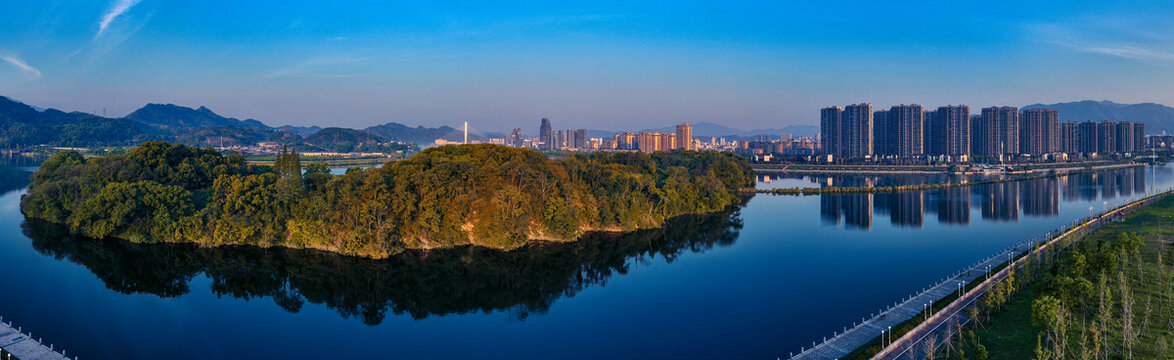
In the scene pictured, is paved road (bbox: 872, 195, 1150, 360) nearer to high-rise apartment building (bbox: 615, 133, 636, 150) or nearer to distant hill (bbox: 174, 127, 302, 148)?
high-rise apartment building (bbox: 615, 133, 636, 150)

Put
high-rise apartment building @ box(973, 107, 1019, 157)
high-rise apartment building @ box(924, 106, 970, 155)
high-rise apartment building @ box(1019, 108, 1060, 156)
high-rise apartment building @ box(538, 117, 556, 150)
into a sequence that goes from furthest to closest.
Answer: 1. high-rise apartment building @ box(538, 117, 556, 150)
2. high-rise apartment building @ box(1019, 108, 1060, 156)
3. high-rise apartment building @ box(973, 107, 1019, 157)
4. high-rise apartment building @ box(924, 106, 970, 155)

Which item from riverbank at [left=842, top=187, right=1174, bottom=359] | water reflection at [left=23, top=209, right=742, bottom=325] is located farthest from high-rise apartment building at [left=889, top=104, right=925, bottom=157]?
riverbank at [left=842, top=187, right=1174, bottom=359]

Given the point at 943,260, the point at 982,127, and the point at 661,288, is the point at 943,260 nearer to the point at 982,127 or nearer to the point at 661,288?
the point at 661,288

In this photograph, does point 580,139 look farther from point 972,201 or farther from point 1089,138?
point 972,201

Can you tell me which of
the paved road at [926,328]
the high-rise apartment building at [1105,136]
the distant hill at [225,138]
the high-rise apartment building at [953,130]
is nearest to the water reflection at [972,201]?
the paved road at [926,328]

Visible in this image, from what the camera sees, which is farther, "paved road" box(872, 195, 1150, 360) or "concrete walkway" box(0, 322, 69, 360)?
"concrete walkway" box(0, 322, 69, 360)

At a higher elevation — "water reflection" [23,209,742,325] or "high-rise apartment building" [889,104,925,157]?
"high-rise apartment building" [889,104,925,157]
